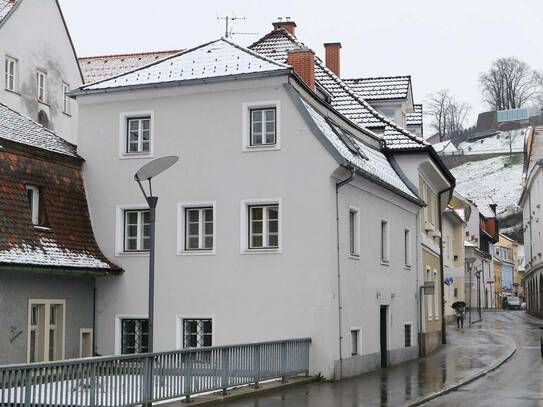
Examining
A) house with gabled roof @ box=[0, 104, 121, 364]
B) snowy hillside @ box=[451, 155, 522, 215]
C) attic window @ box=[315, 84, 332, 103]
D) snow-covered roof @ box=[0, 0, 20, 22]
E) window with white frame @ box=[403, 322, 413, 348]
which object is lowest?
window with white frame @ box=[403, 322, 413, 348]

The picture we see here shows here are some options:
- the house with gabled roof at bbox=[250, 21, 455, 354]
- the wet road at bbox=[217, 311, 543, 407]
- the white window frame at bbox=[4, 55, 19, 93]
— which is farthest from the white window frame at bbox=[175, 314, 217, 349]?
the white window frame at bbox=[4, 55, 19, 93]

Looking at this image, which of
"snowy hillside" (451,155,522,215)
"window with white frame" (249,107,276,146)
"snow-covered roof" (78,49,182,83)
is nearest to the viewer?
"window with white frame" (249,107,276,146)

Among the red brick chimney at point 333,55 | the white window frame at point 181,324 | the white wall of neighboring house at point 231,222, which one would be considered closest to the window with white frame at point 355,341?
the white wall of neighboring house at point 231,222

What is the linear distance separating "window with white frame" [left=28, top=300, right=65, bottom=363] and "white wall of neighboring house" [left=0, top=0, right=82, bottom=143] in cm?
1600

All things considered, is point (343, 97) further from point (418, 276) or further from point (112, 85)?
point (112, 85)

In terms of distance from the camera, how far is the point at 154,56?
43.9m

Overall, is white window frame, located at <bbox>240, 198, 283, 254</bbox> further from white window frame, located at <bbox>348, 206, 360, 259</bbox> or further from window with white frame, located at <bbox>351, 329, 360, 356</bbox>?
window with white frame, located at <bbox>351, 329, 360, 356</bbox>

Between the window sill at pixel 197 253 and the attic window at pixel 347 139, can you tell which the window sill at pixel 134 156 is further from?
the attic window at pixel 347 139

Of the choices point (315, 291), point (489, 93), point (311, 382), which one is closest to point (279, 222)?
point (315, 291)

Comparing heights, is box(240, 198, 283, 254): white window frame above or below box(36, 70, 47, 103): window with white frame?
below

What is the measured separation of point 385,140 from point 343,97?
Answer: 119 inches

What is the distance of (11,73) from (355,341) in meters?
19.9

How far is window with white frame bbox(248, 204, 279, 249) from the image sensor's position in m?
21.6

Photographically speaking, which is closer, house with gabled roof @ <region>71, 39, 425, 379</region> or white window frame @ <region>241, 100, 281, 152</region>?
house with gabled roof @ <region>71, 39, 425, 379</region>
